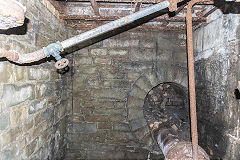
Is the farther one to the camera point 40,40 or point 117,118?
point 117,118

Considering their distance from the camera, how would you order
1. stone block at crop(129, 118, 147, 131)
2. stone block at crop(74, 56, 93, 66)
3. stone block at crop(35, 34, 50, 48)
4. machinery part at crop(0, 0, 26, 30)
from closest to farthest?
machinery part at crop(0, 0, 26, 30) < stone block at crop(35, 34, 50, 48) < stone block at crop(129, 118, 147, 131) < stone block at crop(74, 56, 93, 66)

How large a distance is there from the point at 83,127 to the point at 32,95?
5.05ft

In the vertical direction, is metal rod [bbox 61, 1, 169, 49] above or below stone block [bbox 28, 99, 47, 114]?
above

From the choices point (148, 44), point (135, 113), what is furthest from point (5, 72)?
point (148, 44)

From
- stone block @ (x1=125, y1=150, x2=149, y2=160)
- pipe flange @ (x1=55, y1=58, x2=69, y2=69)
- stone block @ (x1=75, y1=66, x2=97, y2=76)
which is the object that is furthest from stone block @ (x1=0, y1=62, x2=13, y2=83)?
stone block @ (x1=125, y1=150, x2=149, y2=160)

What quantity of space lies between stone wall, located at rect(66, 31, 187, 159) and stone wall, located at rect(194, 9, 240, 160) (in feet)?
1.57

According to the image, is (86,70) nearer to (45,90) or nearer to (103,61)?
(103,61)

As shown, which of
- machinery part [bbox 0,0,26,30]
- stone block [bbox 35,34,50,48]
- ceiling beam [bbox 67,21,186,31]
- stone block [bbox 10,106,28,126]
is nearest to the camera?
machinery part [bbox 0,0,26,30]

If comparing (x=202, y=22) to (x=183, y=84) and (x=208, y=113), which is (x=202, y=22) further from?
(x=208, y=113)

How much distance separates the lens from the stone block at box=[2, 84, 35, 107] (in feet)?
4.57

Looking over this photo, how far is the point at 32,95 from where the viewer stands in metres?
1.84

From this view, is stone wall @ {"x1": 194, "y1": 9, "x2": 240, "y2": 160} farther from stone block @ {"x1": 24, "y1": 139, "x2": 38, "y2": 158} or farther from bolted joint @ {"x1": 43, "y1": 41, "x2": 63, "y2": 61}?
stone block @ {"x1": 24, "y1": 139, "x2": 38, "y2": 158}

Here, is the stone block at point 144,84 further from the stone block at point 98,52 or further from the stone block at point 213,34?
the stone block at point 213,34

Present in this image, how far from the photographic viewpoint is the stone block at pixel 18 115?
147 centimetres
